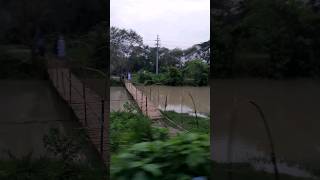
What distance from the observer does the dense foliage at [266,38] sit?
332cm

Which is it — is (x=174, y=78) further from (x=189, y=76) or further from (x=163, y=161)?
(x=163, y=161)

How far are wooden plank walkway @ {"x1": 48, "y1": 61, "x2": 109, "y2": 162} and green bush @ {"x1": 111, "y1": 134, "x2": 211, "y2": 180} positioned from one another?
257 mm

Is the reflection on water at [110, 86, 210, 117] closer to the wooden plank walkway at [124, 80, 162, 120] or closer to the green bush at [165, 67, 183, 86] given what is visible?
the wooden plank walkway at [124, 80, 162, 120]

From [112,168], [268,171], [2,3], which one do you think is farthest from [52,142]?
[268,171]

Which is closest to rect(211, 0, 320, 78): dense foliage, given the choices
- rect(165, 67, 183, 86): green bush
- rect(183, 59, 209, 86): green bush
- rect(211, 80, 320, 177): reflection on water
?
rect(211, 80, 320, 177): reflection on water

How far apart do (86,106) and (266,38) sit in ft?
4.66

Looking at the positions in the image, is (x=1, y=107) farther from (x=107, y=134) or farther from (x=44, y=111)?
(x=107, y=134)

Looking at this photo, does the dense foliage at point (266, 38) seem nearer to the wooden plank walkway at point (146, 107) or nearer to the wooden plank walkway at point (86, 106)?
the wooden plank walkway at point (86, 106)

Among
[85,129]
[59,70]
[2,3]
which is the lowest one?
[85,129]

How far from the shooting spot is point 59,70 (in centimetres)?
364

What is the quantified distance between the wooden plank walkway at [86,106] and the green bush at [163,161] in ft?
0.84

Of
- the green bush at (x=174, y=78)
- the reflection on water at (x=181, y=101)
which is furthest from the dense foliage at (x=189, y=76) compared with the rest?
the reflection on water at (x=181, y=101)

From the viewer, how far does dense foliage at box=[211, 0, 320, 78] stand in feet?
10.9

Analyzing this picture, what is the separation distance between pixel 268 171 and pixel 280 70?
72 cm
